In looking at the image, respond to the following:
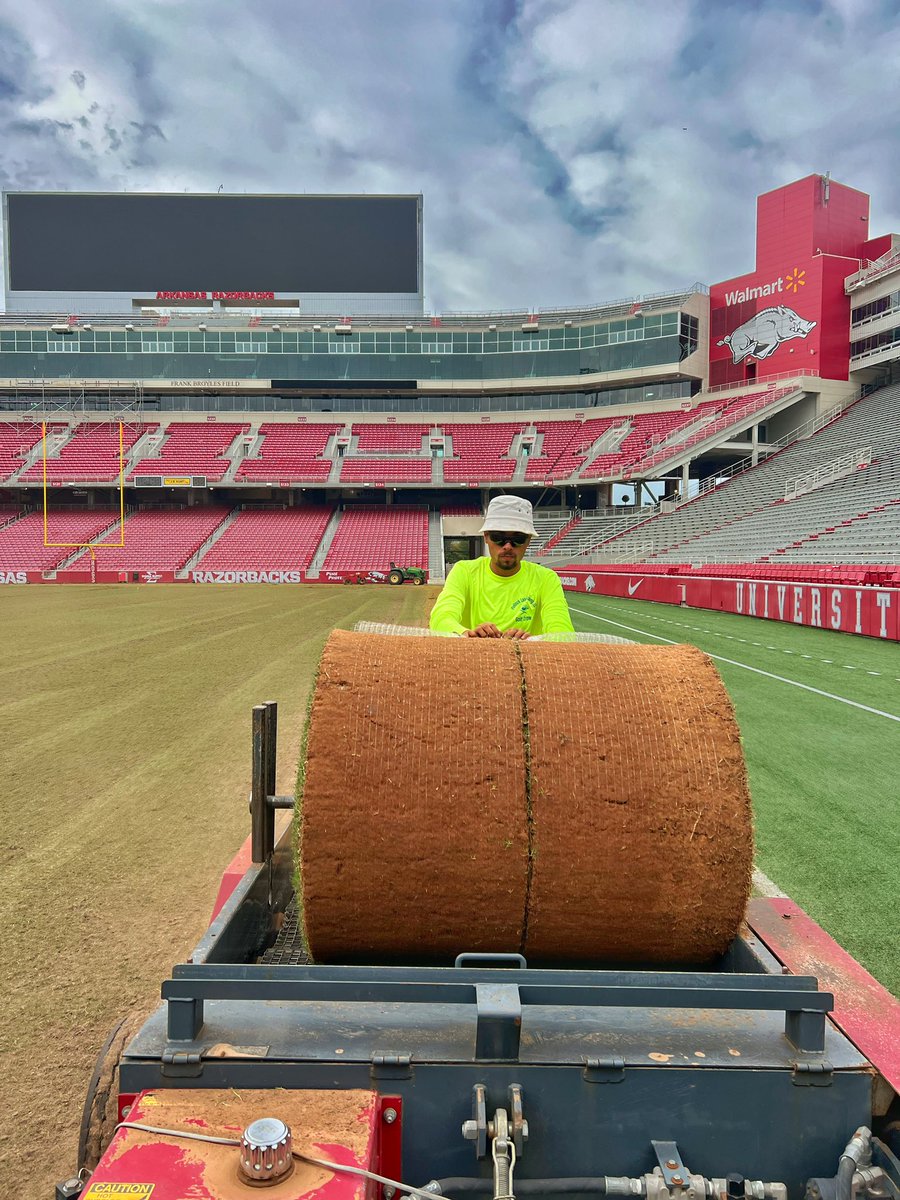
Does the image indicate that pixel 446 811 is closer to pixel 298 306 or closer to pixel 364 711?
pixel 364 711

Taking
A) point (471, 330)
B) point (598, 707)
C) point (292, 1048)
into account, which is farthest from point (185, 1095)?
point (471, 330)

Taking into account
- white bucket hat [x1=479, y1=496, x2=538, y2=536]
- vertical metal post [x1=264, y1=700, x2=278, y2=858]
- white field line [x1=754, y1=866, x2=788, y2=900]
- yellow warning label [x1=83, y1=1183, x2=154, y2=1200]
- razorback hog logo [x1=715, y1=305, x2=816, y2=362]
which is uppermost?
razorback hog logo [x1=715, y1=305, x2=816, y2=362]

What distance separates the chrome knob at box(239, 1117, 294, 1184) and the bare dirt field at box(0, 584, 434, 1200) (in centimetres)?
119

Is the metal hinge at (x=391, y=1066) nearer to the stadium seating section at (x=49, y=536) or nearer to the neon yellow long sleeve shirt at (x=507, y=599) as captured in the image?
the neon yellow long sleeve shirt at (x=507, y=599)

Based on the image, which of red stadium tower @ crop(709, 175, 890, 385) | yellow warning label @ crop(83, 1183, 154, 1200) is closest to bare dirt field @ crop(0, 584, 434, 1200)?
yellow warning label @ crop(83, 1183, 154, 1200)

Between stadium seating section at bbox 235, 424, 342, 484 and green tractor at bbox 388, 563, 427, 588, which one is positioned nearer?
green tractor at bbox 388, 563, 427, 588

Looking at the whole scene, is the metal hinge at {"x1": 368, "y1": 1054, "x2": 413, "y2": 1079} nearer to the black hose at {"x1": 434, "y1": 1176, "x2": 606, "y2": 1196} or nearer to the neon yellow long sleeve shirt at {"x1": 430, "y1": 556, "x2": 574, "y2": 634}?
the black hose at {"x1": 434, "y1": 1176, "x2": 606, "y2": 1196}

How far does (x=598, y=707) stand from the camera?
2096 millimetres

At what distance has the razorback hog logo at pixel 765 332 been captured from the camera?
140ft

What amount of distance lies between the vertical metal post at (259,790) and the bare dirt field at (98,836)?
0.73m

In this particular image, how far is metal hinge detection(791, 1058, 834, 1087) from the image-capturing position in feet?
5.15

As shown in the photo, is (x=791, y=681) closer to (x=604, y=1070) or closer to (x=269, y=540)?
(x=604, y=1070)

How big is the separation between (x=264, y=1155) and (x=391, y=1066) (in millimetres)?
370

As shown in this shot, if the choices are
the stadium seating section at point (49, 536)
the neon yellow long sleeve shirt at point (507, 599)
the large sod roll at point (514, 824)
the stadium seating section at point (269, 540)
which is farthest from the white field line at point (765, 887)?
the stadium seating section at point (49, 536)
